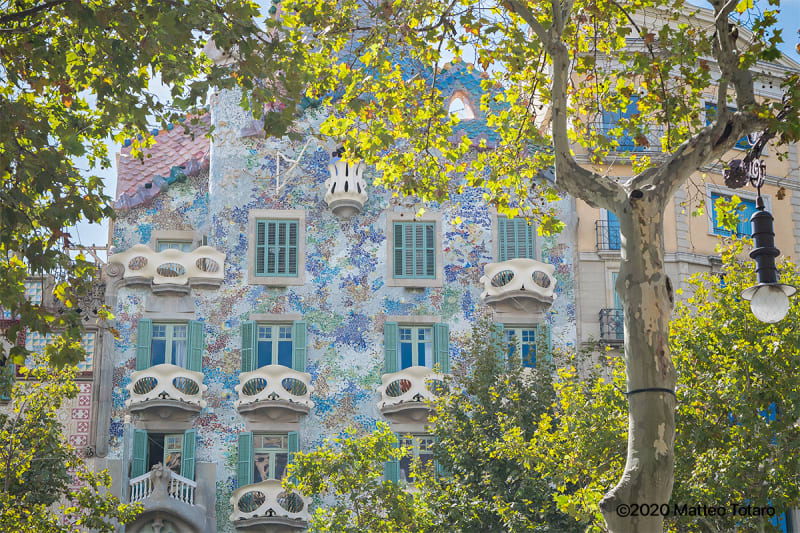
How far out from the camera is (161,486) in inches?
1194

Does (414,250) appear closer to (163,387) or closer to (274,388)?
(274,388)

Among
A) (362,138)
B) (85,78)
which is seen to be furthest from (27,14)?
(362,138)

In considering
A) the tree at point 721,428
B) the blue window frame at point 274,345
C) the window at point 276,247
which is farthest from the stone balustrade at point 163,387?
the tree at point 721,428

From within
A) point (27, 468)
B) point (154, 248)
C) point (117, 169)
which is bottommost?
point (27, 468)

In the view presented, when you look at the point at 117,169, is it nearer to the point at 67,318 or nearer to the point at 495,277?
the point at 495,277

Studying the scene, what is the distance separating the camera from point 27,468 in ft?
83.7

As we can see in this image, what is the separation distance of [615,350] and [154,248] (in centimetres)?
1160

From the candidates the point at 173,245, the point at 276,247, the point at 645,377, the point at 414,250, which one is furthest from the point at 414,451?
the point at 645,377

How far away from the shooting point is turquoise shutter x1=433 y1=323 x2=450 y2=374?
106 ft

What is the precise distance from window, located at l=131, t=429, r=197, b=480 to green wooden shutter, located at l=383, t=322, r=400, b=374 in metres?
4.81

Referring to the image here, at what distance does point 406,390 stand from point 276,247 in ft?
16.1

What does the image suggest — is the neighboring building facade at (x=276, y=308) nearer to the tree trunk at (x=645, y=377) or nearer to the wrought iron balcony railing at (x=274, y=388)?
the wrought iron balcony railing at (x=274, y=388)

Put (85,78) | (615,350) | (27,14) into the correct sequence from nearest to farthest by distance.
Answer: (27,14), (85,78), (615,350)

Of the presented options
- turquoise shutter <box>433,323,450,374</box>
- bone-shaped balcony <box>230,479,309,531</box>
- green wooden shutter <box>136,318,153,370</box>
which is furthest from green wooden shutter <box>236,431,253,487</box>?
turquoise shutter <box>433,323,450,374</box>
